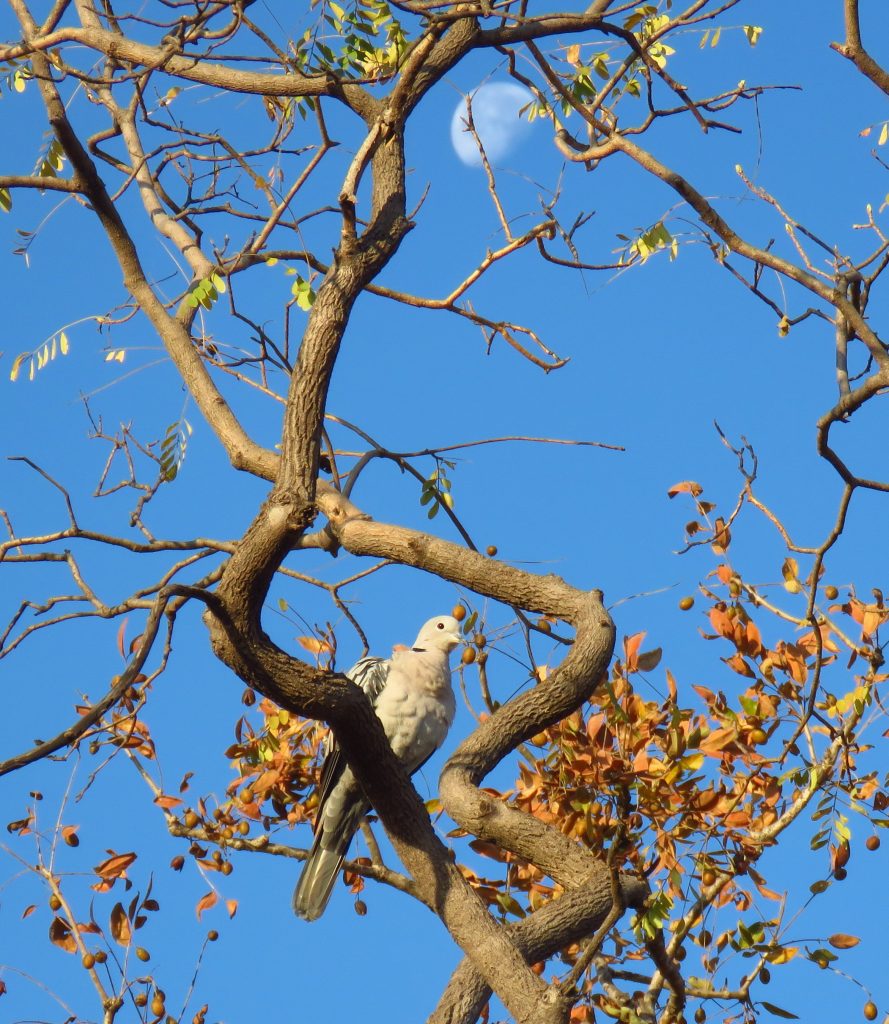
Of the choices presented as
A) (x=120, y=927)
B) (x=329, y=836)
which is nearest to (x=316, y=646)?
(x=329, y=836)

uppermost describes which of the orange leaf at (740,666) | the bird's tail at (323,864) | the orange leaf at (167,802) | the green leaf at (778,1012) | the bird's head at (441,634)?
the bird's head at (441,634)

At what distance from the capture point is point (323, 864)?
4750 mm

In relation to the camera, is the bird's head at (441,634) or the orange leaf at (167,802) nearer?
the orange leaf at (167,802)

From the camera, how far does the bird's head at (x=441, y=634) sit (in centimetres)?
545

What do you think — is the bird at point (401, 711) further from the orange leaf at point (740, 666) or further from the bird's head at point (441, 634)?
the orange leaf at point (740, 666)

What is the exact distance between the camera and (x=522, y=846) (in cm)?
365

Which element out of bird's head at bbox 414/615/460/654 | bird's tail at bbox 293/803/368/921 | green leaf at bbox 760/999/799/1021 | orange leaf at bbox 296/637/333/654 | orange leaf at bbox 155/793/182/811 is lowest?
green leaf at bbox 760/999/799/1021

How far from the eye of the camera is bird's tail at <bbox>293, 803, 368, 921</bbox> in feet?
15.4

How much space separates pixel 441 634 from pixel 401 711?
414 mm

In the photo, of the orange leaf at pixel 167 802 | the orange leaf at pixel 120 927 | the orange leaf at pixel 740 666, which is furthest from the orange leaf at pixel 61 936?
the orange leaf at pixel 740 666

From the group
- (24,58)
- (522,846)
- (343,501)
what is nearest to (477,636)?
(343,501)

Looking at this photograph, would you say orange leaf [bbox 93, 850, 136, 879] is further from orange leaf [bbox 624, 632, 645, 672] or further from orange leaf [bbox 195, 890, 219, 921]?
orange leaf [bbox 624, 632, 645, 672]

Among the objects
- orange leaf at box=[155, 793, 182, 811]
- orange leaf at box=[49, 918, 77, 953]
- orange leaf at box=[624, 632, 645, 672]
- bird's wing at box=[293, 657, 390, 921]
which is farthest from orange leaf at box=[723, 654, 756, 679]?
orange leaf at box=[49, 918, 77, 953]

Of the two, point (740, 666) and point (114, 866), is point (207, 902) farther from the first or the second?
point (740, 666)
